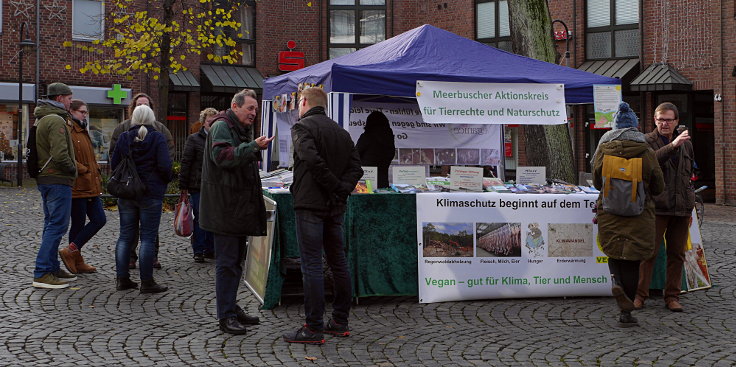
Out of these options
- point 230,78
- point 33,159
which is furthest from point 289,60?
point 33,159

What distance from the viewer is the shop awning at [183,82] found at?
2622 centimetres

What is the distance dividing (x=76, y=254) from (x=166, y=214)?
696 centimetres

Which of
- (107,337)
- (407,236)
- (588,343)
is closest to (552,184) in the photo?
(407,236)

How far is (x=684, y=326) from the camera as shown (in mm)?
6465

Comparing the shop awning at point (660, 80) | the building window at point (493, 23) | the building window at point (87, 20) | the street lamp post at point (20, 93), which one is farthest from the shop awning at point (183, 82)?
the shop awning at point (660, 80)

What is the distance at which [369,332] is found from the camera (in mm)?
6191

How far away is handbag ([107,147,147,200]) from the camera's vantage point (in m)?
7.36

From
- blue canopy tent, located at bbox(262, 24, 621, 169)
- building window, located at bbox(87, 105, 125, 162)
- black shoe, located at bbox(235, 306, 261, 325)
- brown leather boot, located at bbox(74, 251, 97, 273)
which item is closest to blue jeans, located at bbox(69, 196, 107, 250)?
brown leather boot, located at bbox(74, 251, 97, 273)

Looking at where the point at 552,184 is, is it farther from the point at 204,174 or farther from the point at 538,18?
the point at 538,18

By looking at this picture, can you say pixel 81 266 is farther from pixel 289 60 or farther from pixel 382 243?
pixel 289 60

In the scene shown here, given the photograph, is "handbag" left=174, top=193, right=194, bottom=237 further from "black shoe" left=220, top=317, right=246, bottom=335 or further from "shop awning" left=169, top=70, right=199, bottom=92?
"shop awning" left=169, top=70, right=199, bottom=92

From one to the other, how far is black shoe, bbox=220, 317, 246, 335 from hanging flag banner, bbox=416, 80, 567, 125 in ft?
10.3

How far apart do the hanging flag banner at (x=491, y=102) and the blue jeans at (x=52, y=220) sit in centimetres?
352

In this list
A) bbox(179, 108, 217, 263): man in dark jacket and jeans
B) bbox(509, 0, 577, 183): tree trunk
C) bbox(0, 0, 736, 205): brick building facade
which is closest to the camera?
bbox(179, 108, 217, 263): man in dark jacket and jeans
